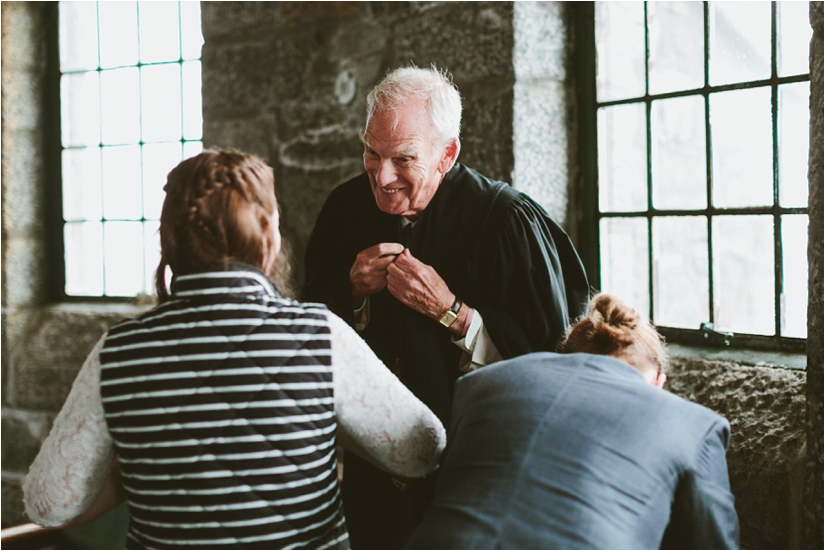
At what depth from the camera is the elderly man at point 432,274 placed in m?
1.90

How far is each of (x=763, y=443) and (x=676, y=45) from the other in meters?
1.29

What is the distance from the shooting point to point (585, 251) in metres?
2.66

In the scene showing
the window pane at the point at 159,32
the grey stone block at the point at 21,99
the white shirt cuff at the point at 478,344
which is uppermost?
the window pane at the point at 159,32

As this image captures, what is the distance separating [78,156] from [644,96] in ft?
10.1

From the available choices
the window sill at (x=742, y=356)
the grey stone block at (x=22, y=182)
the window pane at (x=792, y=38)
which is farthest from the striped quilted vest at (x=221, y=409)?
the grey stone block at (x=22, y=182)

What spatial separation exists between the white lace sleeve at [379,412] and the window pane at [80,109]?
10.9 feet

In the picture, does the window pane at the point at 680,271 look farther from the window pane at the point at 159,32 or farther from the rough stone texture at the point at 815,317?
the window pane at the point at 159,32

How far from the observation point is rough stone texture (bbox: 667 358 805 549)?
1.96m

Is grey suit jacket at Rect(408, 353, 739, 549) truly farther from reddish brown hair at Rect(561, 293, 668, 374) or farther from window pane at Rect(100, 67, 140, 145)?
window pane at Rect(100, 67, 140, 145)

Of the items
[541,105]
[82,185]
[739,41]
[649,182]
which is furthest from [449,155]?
[82,185]

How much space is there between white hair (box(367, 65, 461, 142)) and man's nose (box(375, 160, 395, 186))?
133mm

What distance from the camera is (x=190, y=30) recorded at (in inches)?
145

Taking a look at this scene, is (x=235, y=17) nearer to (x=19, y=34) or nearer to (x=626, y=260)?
(x=19, y=34)

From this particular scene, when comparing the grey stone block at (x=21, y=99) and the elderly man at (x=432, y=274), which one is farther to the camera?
the grey stone block at (x=21, y=99)
